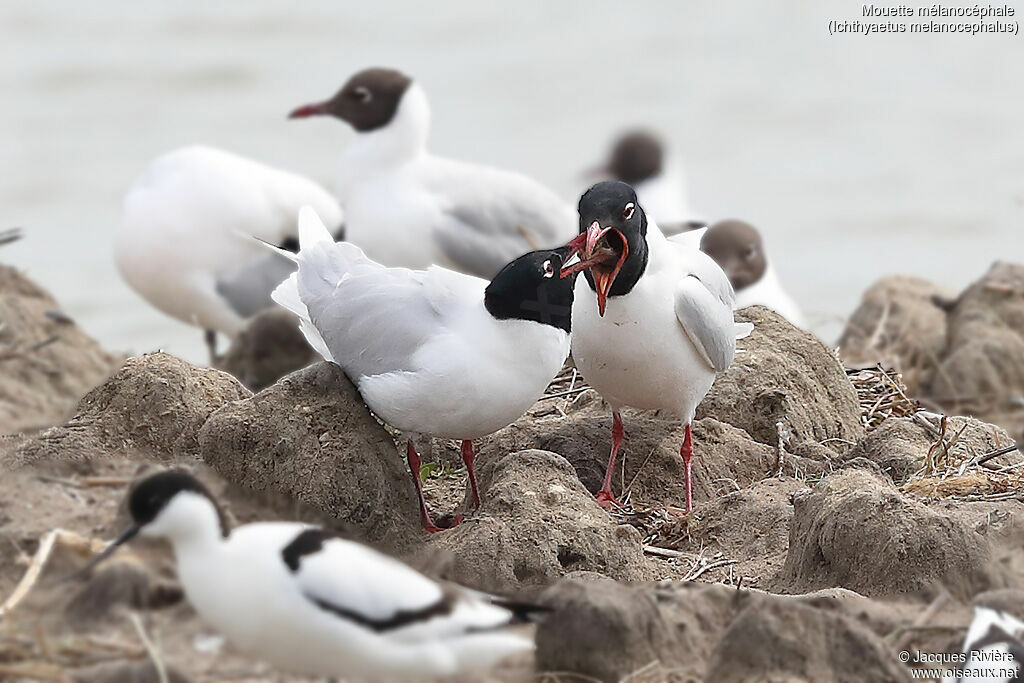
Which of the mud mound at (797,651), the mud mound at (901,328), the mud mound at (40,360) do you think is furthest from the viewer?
the mud mound at (901,328)

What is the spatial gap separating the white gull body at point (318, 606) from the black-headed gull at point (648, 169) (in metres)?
10.6

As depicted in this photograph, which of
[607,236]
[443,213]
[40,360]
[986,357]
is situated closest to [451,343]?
[607,236]

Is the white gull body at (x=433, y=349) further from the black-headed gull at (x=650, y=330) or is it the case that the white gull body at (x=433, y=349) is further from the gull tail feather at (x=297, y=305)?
the black-headed gull at (x=650, y=330)

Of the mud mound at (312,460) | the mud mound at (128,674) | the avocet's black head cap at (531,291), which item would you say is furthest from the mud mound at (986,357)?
the mud mound at (128,674)

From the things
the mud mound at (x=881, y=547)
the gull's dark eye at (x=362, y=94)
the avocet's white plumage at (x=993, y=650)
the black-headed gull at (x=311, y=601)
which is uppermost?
the black-headed gull at (x=311, y=601)

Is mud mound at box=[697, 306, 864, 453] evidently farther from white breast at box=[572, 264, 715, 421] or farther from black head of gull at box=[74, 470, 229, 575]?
black head of gull at box=[74, 470, 229, 575]

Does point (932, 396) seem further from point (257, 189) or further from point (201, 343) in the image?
point (201, 343)

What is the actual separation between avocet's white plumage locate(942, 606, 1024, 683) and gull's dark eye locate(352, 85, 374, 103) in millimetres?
8223

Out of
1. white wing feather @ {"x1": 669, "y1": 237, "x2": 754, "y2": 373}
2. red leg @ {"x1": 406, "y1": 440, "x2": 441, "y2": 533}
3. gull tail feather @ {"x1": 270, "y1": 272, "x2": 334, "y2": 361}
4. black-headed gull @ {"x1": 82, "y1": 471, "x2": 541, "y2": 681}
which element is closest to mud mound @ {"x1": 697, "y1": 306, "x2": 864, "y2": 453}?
white wing feather @ {"x1": 669, "y1": 237, "x2": 754, "y2": 373}

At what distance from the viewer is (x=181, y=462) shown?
5.42 m

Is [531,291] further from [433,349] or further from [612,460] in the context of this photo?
[612,460]

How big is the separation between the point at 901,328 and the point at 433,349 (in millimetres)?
5363

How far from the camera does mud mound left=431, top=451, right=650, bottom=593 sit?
505 cm

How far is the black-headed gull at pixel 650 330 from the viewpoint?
584 cm
